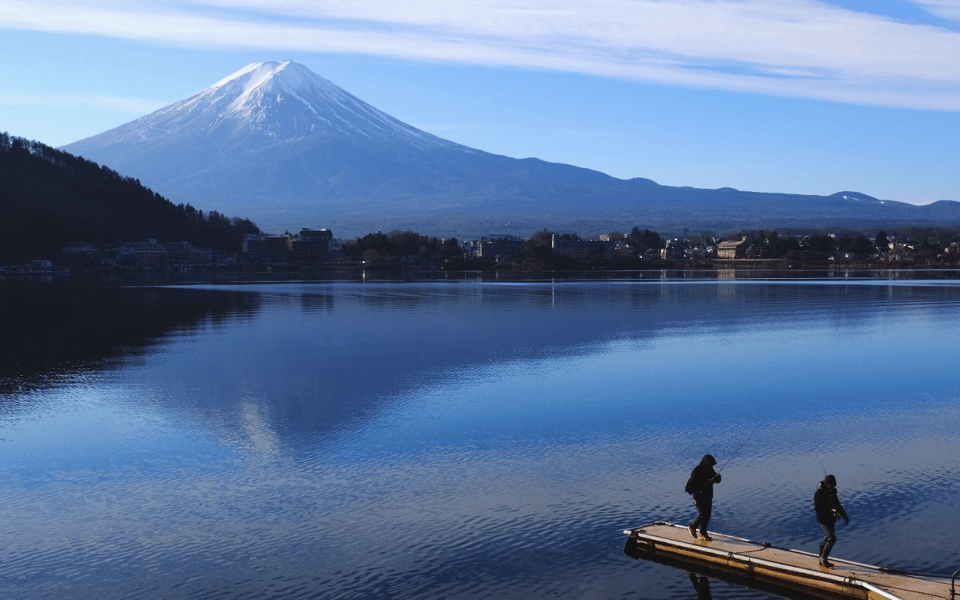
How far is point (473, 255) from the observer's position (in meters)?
131

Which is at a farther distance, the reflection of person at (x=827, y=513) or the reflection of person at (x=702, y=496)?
the reflection of person at (x=702, y=496)

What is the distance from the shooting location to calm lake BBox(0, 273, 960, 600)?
10.4 meters

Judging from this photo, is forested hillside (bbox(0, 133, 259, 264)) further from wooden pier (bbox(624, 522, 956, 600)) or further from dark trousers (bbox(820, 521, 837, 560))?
dark trousers (bbox(820, 521, 837, 560))

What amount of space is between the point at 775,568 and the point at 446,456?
5962 millimetres

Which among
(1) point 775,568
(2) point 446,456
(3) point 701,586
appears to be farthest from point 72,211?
(1) point 775,568

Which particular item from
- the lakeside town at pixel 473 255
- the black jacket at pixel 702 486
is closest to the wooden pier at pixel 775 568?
the black jacket at pixel 702 486

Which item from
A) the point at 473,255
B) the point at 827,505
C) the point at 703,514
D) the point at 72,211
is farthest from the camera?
the point at 473,255

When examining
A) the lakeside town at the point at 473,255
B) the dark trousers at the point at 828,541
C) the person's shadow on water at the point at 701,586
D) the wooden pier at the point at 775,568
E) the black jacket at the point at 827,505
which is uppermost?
the lakeside town at the point at 473,255

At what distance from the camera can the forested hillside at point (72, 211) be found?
9731 cm

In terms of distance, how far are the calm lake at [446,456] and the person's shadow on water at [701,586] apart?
0.10 metres

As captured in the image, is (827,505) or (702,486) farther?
(702,486)

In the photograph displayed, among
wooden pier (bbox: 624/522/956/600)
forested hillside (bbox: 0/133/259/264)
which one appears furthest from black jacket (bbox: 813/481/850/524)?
forested hillside (bbox: 0/133/259/264)

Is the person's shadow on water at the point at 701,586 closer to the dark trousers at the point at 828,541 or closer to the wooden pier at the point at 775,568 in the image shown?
the wooden pier at the point at 775,568

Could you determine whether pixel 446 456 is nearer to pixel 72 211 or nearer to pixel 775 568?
pixel 775 568
